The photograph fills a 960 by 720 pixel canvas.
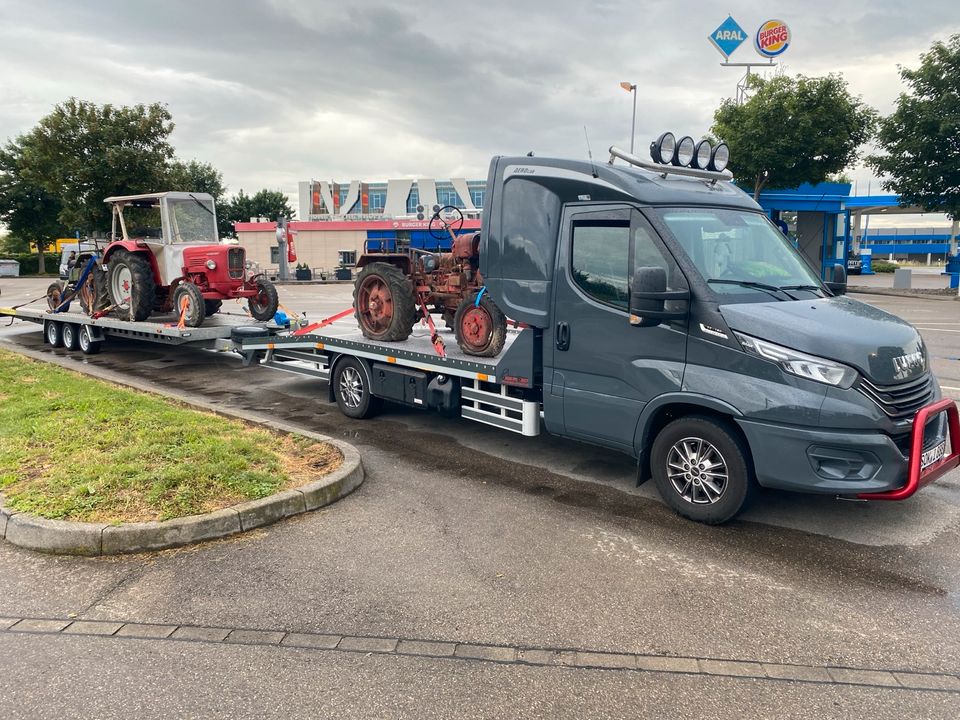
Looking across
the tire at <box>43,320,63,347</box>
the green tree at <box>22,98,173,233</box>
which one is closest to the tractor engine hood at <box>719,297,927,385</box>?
the tire at <box>43,320,63,347</box>

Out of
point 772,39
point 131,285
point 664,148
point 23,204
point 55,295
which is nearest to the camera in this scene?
point 664,148

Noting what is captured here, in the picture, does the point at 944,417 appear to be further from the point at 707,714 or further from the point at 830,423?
the point at 707,714

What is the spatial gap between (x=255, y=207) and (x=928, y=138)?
64.1m

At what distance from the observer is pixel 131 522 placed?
4699mm

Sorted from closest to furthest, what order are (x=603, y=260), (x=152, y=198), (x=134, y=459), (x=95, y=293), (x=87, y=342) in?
(x=603, y=260) < (x=134, y=459) < (x=152, y=198) < (x=95, y=293) < (x=87, y=342)

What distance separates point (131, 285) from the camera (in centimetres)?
1217

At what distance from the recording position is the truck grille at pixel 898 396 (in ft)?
14.4

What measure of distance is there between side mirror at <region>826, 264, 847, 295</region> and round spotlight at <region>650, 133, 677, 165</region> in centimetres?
162

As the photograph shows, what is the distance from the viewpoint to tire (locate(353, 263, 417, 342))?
313 inches

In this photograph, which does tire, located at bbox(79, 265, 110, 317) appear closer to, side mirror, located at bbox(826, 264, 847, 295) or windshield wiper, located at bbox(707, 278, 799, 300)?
windshield wiper, located at bbox(707, 278, 799, 300)

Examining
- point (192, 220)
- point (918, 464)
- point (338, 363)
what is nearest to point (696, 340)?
point (918, 464)

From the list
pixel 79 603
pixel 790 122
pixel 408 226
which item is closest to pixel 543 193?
pixel 79 603

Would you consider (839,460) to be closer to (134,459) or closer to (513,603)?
(513,603)

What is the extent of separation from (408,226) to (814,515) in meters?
51.3
